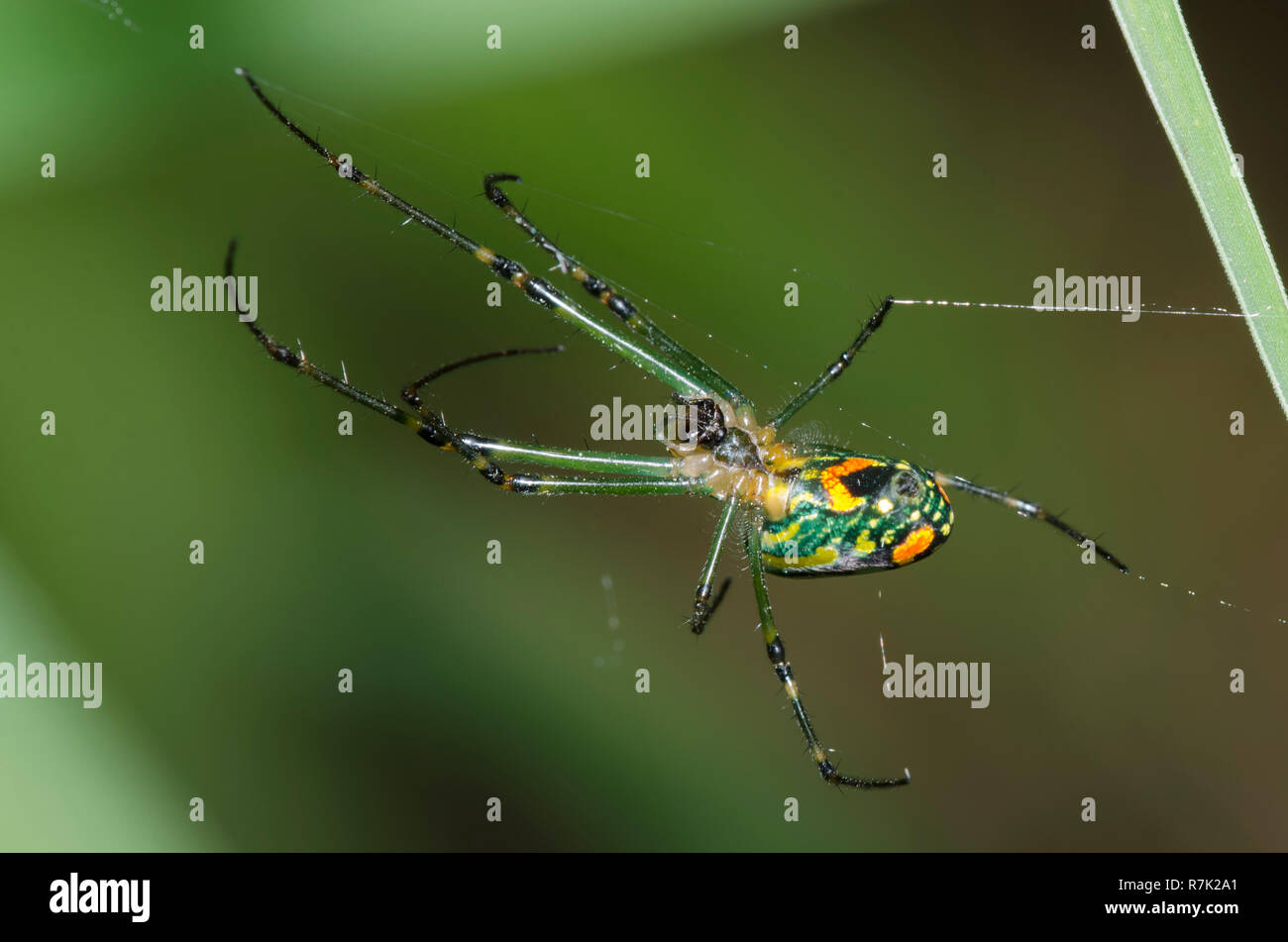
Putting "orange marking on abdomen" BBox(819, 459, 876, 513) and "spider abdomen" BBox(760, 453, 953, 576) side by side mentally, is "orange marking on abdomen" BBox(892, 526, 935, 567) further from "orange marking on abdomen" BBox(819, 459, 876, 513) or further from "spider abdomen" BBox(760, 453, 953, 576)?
"orange marking on abdomen" BBox(819, 459, 876, 513)

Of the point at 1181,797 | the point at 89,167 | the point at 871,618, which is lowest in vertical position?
the point at 1181,797

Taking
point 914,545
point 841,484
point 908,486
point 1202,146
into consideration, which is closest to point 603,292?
point 841,484

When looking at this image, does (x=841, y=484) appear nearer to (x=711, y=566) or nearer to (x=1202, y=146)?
(x=711, y=566)

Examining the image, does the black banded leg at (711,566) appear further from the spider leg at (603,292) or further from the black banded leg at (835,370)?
the spider leg at (603,292)

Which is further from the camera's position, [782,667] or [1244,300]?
[782,667]

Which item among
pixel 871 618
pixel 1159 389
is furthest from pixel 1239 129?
pixel 871 618

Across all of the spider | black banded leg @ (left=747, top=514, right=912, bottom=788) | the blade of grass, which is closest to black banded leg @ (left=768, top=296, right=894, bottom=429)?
the spider

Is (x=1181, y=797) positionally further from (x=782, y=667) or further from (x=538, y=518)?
(x=538, y=518)
